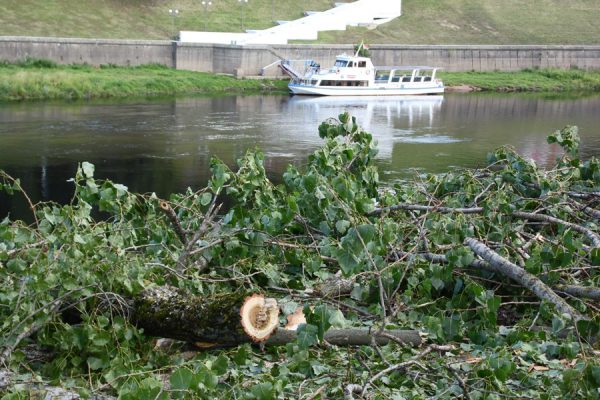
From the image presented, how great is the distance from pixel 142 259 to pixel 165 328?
59 centimetres

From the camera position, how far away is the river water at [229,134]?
55.5 ft

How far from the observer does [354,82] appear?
117ft

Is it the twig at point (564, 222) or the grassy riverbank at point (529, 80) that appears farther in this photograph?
the grassy riverbank at point (529, 80)

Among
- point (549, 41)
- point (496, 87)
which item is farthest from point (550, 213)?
point (549, 41)

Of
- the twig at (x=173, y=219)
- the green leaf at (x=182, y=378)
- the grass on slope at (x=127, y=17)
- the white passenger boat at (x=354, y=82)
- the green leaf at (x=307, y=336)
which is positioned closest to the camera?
the green leaf at (x=182, y=378)

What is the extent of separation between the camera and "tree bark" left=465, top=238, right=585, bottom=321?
14.8 feet

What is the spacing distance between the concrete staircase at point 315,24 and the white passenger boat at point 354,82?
3.50 m

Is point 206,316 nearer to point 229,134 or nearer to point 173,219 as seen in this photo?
point 173,219

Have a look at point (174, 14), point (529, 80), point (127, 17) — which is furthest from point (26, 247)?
point (174, 14)

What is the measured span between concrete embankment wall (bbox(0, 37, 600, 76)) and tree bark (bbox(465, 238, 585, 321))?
98.7ft

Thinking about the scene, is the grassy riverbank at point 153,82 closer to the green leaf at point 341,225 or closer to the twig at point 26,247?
the twig at point 26,247

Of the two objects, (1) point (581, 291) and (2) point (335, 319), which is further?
(1) point (581, 291)

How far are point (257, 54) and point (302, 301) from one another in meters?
33.0

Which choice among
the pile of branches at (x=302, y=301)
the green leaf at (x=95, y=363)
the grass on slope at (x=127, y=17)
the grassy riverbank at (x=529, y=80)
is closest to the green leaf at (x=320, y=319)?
the pile of branches at (x=302, y=301)
